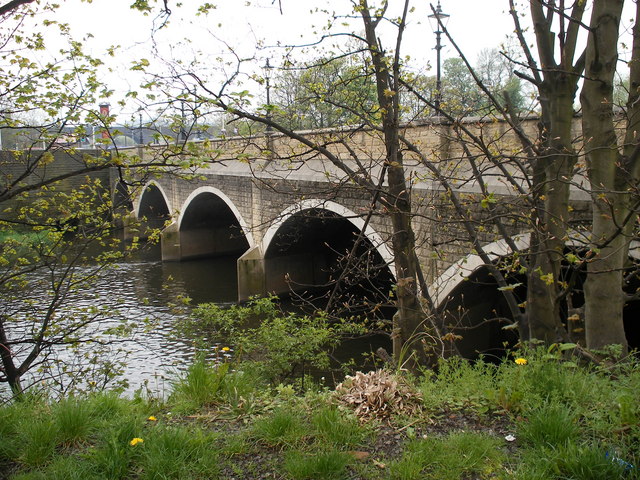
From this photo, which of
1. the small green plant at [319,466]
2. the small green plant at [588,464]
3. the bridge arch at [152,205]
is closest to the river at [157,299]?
the bridge arch at [152,205]

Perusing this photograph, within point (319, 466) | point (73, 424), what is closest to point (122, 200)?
point (73, 424)

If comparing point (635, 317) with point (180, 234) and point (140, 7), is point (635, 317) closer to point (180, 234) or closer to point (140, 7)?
point (140, 7)

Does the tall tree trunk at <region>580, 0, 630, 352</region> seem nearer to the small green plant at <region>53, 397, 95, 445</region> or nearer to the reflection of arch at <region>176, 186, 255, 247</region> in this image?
the small green plant at <region>53, 397, 95, 445</region>

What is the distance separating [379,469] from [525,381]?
3.16 feet

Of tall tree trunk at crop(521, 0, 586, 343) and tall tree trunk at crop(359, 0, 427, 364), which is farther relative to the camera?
tall tree trunk at crop(359, 0, 427, 364)

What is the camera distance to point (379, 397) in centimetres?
306

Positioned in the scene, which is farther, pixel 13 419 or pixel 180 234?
pixel 180 234

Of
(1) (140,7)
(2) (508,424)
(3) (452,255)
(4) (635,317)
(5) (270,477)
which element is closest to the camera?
(5) (270,477)

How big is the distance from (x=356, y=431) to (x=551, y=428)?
0.87 m

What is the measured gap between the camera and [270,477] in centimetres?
249

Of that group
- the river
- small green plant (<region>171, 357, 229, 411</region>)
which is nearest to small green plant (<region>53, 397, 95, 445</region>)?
small green plant (<region>171, 357, 229, 411</region>)

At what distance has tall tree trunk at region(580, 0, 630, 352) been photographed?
402cm

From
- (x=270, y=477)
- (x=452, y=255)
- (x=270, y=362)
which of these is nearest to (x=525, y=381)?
(x=270, y=477)

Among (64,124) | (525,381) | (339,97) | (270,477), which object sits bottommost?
(270,477)
